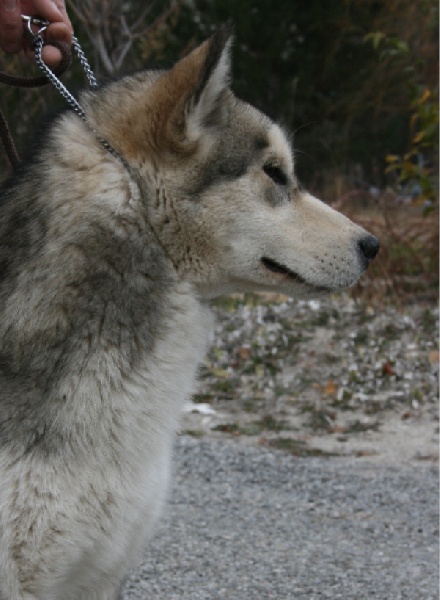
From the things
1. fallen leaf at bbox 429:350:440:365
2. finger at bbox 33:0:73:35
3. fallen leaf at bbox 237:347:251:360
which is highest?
finger at bbox 33:0:73:35

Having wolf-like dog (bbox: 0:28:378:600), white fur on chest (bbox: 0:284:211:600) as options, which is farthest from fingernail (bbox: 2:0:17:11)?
white fur on chest (bbox: 0:284:211:600)

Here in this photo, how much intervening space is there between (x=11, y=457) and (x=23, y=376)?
22 cm

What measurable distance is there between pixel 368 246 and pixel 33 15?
1.48 metres

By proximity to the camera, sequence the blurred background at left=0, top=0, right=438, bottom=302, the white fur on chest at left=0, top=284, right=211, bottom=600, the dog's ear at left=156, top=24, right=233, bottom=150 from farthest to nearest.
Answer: the blurred background at left=0, top=0, right=438, bottom=302, the dog's ear at left=156, top=24, right=233, bottom=150, the white fur on chest at left=0, top=284, right=211, bottom=600

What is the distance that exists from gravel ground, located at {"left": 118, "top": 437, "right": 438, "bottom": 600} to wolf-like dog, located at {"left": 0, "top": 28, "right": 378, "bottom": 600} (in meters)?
1.55

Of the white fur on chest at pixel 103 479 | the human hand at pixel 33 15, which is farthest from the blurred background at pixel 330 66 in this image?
the white fur on chest at pixel 103 479

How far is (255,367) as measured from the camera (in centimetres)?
812

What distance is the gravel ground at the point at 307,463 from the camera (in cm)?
454

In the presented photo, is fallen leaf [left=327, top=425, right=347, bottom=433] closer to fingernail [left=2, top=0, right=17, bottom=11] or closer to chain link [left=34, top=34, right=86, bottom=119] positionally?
chain link [left=34, top=34, right=86, bottom=119]

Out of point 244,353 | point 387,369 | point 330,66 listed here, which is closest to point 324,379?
point 387,369

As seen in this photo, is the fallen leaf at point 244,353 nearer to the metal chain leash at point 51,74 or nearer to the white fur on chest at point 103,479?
the metal chain leash at point 51,74

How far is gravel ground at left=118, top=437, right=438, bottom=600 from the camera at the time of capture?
4.40 metres

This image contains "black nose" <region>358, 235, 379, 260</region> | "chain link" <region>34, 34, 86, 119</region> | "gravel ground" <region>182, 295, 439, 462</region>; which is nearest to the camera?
"chain link" <region>34, 34, 86, 119</region>

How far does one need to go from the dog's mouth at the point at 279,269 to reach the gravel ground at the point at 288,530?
1759mm
